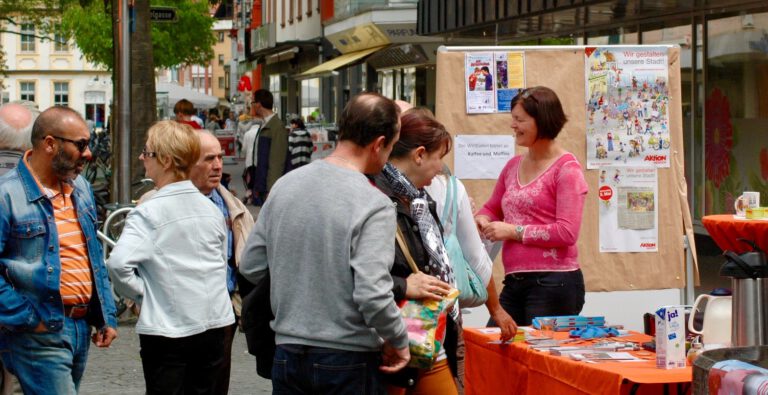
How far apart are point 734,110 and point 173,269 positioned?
1159 cm

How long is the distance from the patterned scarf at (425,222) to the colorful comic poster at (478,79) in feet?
10.3

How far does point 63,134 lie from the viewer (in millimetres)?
5258

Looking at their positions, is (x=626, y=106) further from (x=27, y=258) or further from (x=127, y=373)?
(x=27, y=258)

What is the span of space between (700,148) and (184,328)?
12.1m

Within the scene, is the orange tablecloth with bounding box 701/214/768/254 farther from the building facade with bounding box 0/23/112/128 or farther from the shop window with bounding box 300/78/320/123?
the building facade with bounding box 0/23/112/128

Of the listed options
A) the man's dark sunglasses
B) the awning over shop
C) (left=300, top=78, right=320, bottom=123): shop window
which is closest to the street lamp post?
the man's dark sunglasses

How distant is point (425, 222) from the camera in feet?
15.3

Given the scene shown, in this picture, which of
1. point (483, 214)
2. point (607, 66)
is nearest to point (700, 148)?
point (607, 66)

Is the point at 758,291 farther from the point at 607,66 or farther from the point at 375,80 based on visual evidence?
the point at 375,80

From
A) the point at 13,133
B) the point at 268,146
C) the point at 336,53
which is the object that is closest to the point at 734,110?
the point at 268,146

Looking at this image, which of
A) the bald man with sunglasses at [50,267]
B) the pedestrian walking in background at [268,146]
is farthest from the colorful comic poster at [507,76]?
the pedestrian walking in background at [268,146]

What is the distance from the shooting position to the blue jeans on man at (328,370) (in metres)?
4.24

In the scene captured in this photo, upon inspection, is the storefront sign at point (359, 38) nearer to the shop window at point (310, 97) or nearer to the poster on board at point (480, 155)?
the shop window at point (310, 97)

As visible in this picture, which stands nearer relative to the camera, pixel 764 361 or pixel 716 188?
pixel 764 361
